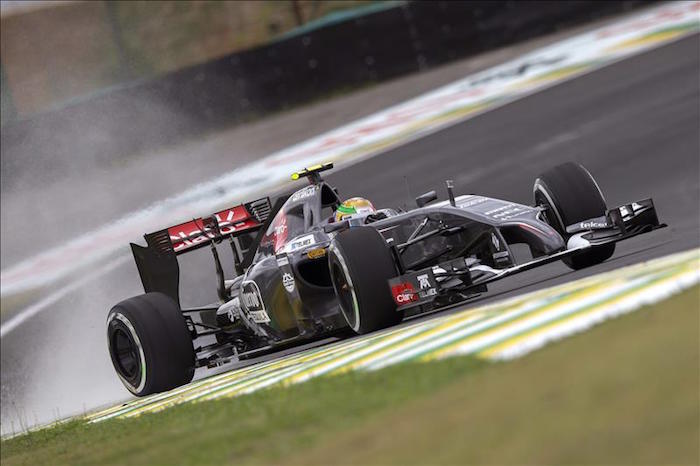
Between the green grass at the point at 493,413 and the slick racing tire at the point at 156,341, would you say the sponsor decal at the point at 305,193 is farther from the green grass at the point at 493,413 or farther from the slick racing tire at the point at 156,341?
the green grass at the point at 493,413

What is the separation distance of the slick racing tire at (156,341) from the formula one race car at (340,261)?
0.03 ft

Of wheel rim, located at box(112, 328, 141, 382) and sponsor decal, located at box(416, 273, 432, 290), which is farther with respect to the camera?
wheel rim, located at box(112, 328, 141, 382)

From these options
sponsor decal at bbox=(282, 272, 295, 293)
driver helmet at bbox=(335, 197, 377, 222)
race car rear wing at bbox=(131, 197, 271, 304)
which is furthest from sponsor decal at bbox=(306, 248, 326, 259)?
race car rear wing at bbox=(131, 197, 271, 304)

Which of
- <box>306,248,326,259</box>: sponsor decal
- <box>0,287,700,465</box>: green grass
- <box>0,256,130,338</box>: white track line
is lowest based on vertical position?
<box>0,287,700,465</box>: green grass

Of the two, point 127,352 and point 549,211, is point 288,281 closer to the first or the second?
point 127,352

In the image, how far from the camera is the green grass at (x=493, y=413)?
398 cm

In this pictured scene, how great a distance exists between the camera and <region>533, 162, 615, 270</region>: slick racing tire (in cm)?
986

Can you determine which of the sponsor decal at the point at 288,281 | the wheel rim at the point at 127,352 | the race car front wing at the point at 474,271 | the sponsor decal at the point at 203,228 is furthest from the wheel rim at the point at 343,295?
the sponsor decal at the point at 203,228

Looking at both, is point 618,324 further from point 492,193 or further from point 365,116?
point 365,116

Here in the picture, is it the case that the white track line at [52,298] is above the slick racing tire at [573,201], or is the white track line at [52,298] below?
above

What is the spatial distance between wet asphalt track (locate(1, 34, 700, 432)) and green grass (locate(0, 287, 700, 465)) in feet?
17.6

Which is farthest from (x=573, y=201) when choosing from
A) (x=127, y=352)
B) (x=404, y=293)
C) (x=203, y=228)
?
(x=127, y=352)

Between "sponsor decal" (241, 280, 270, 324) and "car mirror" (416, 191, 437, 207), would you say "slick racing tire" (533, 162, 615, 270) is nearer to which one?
"car mirror" (416, 191, 437, 207)

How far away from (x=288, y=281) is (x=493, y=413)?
6010 mm
